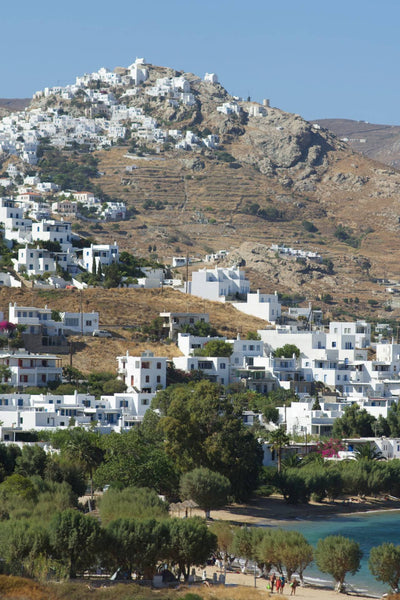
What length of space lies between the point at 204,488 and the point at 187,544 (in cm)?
1283

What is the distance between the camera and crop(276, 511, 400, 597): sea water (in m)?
48.9

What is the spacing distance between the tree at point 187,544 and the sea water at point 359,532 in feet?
18.6

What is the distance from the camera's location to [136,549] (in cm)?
4347

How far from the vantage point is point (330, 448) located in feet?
235

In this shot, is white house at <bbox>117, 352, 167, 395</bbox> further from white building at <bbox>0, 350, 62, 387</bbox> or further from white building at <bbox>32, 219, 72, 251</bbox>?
white building at <bbox>32, 219, 72, 251</bbox>

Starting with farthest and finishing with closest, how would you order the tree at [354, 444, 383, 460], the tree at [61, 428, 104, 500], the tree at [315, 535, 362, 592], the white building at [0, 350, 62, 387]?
the white building at [0, 350, 62, 387], the tree at [354, 444, 383, 460], the tree at [61, 428, 104, 500], the tree at [315, 535, 362, 592]

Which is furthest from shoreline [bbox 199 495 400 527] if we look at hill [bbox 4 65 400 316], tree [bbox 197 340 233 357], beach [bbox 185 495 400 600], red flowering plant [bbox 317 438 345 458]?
hill [bbox 4 65 400 316]

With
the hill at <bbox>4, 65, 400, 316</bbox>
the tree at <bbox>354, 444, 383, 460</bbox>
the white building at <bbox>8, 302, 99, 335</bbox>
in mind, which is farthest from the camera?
the hill at <bbox>4, 65, 400, 316</bbox>

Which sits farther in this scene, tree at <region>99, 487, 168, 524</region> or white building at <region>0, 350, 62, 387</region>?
white building at <region>0, 350, 62, 387</region>

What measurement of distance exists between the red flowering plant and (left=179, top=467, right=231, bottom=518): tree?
46.9 ft

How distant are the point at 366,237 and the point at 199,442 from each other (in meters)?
116

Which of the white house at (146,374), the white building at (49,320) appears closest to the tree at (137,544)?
the white house at (146,374)

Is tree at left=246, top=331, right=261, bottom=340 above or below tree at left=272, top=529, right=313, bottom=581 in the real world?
above

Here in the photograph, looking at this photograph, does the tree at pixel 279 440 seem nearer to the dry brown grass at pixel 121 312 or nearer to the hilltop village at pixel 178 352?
the hilltop village at pixel 178 352
